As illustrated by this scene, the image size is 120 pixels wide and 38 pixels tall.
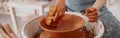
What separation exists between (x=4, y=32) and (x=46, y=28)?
28.6 inches

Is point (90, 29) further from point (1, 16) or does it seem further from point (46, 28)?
point (1, 16)

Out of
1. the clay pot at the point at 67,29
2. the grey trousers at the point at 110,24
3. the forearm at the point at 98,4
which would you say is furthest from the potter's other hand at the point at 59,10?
the grey trousers at the point at 110,24

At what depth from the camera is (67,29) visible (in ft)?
2.49

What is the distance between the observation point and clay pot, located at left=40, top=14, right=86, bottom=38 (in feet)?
2.44

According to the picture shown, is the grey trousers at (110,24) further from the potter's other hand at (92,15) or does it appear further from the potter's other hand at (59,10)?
the potter's other hand at (59,10)

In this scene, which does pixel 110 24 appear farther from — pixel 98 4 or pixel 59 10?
pixel 59 10

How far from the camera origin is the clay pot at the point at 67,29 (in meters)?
0.74

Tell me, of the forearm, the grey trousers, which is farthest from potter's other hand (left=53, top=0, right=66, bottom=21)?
the grey trousers

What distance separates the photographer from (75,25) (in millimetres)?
782

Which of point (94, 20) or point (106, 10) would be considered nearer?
point (94, 20)

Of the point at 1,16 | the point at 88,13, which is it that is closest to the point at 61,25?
the point at 88,13

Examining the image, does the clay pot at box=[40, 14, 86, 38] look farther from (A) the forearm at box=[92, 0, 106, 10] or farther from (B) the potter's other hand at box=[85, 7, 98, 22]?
(A) the forearm at box=[92, 0, 106, 10]

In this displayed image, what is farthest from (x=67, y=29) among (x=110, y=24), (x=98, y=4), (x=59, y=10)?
(x=110, y=24)

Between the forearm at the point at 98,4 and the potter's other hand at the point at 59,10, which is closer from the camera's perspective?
the potter's other hand at the point at 59,10
